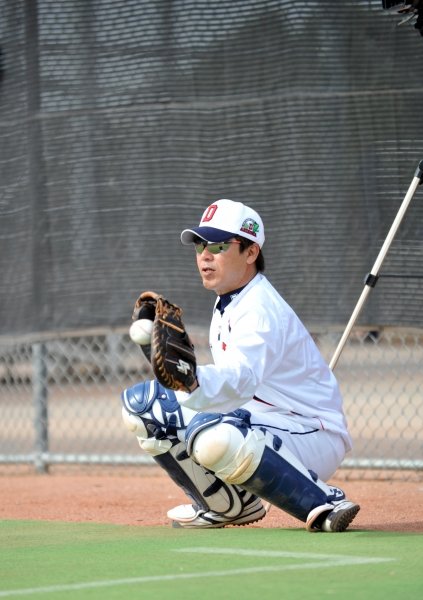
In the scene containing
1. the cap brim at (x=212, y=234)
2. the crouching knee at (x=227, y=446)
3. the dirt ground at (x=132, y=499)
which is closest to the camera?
the crouching knee at (x=227, y=446)

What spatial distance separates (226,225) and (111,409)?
27.2 feet

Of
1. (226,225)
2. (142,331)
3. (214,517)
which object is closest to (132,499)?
(214,517)

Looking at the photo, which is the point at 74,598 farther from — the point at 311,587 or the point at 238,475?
the point at 238,475

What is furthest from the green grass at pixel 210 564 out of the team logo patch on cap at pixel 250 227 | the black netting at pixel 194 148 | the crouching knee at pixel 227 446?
the black netting at pixel 194 148

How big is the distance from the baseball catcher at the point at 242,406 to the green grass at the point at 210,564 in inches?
5.8

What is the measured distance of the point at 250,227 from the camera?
16.1 feet

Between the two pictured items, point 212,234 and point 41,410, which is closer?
point 212,234

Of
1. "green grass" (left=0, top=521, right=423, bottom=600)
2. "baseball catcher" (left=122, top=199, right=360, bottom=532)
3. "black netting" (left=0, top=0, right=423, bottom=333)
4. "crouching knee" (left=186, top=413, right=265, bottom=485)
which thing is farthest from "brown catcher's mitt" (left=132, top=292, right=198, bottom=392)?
"black netting" (left=0, top=0, right=423, bottom=333)

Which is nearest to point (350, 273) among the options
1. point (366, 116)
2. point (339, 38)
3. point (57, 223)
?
point (366, 116)

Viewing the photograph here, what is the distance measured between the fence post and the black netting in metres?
0.26

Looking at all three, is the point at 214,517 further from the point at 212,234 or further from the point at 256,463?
the point at 212,234

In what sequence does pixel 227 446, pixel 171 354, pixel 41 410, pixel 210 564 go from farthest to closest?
pixel 41 410 < pixel 227 446 < pixel 171 354 < pixel 210 564

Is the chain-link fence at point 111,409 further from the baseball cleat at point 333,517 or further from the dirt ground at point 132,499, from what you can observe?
the baseball cleat at point 333,517

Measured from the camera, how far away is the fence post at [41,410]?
25.7 ft
